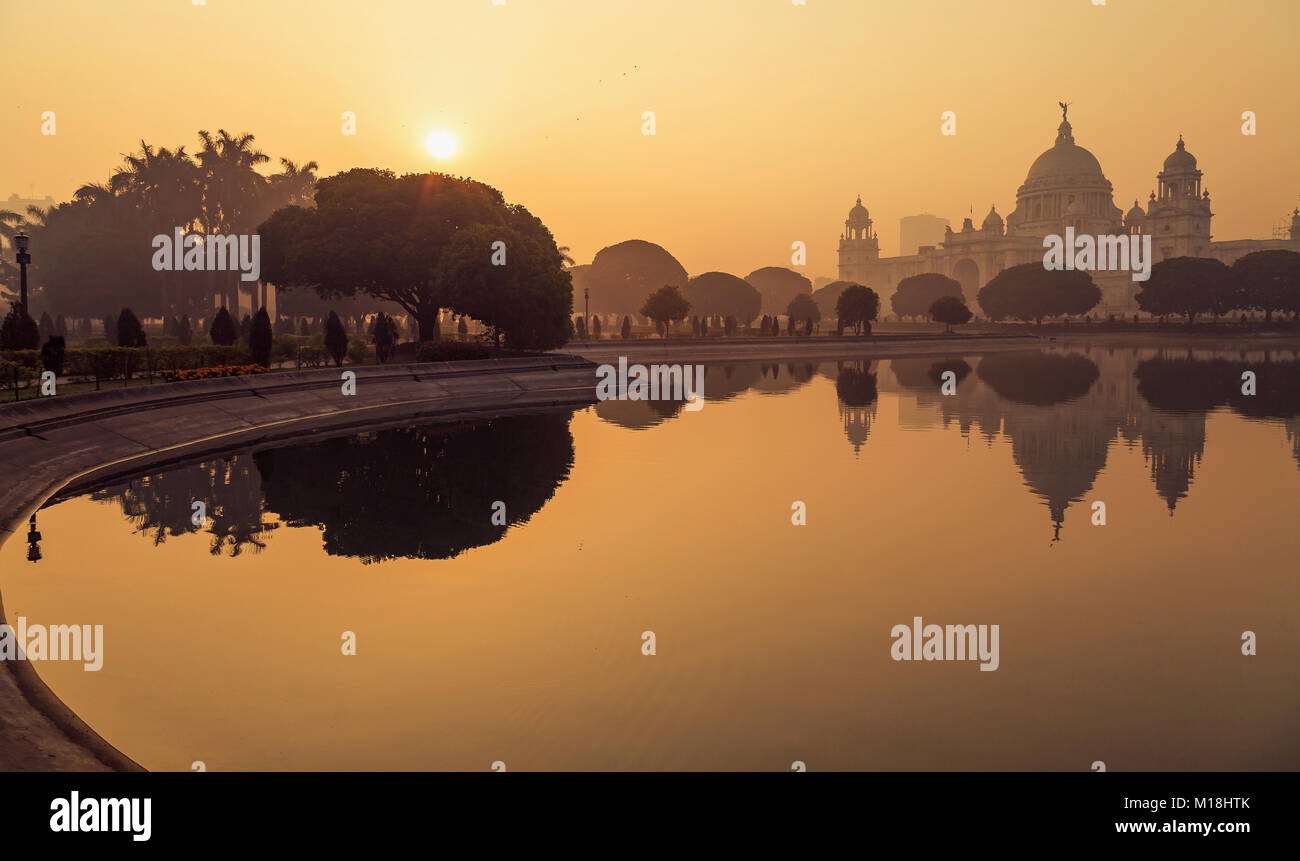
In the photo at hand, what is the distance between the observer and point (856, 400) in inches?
1476

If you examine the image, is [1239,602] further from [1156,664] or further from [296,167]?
[296,167]

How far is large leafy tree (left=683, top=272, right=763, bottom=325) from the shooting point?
13712 centimetres

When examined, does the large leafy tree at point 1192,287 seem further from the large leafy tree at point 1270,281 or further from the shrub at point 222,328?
the shrub at point 222,328

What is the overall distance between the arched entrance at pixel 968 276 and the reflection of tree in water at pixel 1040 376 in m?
118

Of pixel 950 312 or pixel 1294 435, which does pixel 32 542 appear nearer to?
pixel 1294 435

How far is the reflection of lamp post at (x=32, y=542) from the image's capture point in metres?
13.7

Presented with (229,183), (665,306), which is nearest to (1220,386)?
(665,306)

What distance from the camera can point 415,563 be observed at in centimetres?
1342

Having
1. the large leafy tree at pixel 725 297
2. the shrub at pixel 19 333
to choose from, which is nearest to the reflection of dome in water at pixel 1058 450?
the shrub at pixel 19 333

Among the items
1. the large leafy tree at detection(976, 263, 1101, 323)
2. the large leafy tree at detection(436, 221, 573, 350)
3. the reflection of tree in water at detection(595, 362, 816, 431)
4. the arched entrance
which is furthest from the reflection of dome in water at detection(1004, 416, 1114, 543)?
the arched entrance

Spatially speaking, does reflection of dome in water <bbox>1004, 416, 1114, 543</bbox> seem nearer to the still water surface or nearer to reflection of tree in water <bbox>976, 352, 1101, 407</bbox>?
the still water surface

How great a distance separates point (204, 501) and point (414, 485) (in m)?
3.84
